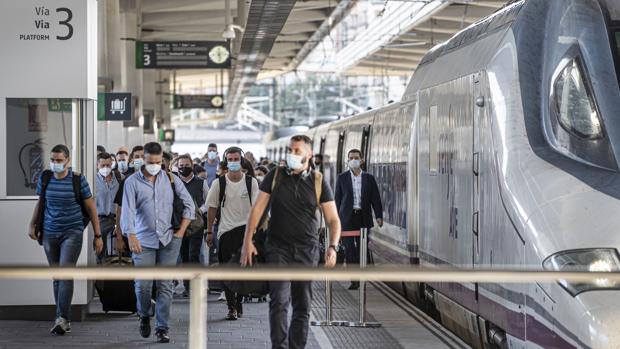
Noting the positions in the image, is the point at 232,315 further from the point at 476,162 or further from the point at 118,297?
the point at 476,162

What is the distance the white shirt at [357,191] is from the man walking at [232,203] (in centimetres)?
353

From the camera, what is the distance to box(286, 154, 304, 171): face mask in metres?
8.63

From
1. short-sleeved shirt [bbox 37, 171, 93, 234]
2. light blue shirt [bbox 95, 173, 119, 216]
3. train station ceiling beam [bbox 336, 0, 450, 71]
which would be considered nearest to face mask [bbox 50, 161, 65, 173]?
short-sleeved shirt [bbox 37, 171, 93, 234]

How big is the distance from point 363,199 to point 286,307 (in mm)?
6820

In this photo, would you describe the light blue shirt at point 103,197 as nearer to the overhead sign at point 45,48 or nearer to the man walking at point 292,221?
the overhead sign at point 45,48

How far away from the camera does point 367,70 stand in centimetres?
6022

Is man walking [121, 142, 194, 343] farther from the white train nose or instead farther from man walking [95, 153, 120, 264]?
the white train nose

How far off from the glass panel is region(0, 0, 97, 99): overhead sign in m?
0.22

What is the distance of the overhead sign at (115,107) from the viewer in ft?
86.9

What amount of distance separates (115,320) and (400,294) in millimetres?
4412

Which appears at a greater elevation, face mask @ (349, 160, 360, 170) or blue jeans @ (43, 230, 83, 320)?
face mask @ (349, 160, 360, 170)

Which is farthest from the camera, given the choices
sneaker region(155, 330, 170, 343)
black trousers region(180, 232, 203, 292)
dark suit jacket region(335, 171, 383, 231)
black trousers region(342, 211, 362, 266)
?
black trousers region(342, 211, 362, 266)

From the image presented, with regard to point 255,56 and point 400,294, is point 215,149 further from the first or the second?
point 255,56

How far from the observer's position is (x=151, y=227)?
10688 mm
